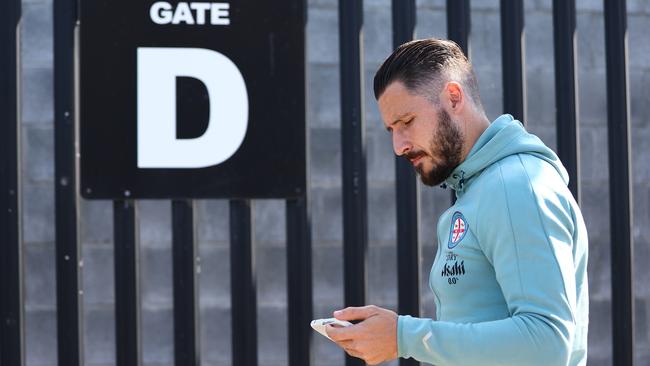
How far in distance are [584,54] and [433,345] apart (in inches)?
112

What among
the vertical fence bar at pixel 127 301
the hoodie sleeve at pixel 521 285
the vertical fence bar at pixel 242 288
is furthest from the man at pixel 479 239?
the vertical fence bar at pixel 127 301

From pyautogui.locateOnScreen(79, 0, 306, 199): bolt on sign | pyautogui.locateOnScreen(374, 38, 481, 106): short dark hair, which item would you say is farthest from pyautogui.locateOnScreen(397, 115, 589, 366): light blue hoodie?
pyautogui.locateOnScreen(79, 0, 306, 199): bolt on sign

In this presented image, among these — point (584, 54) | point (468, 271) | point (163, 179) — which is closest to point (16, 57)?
point (163, 179)

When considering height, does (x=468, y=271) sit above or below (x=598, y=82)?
below

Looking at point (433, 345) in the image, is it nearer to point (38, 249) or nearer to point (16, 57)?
point (16, 57)

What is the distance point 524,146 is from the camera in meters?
1.56

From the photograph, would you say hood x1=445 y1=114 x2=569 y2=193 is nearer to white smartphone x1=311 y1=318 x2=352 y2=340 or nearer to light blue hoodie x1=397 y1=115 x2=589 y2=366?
light blue hoodie x1=397 y1=115 x2=589 y2=366

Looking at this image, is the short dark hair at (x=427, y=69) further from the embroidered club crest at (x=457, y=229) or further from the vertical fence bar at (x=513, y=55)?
the vertical fence bar at (x=513, y=55)

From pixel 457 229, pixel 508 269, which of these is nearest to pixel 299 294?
pixel 457 229

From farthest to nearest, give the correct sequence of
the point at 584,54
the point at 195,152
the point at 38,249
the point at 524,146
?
the point at 584,54 → the point at 38,249 → the point at 195,152 → the point at 524,146

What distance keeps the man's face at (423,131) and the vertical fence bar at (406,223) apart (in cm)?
88

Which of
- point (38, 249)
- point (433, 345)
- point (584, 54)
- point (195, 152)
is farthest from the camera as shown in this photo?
point (584, 54)

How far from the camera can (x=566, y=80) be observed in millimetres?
2682

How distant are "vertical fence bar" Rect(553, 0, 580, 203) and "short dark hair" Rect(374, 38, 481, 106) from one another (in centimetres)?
106
